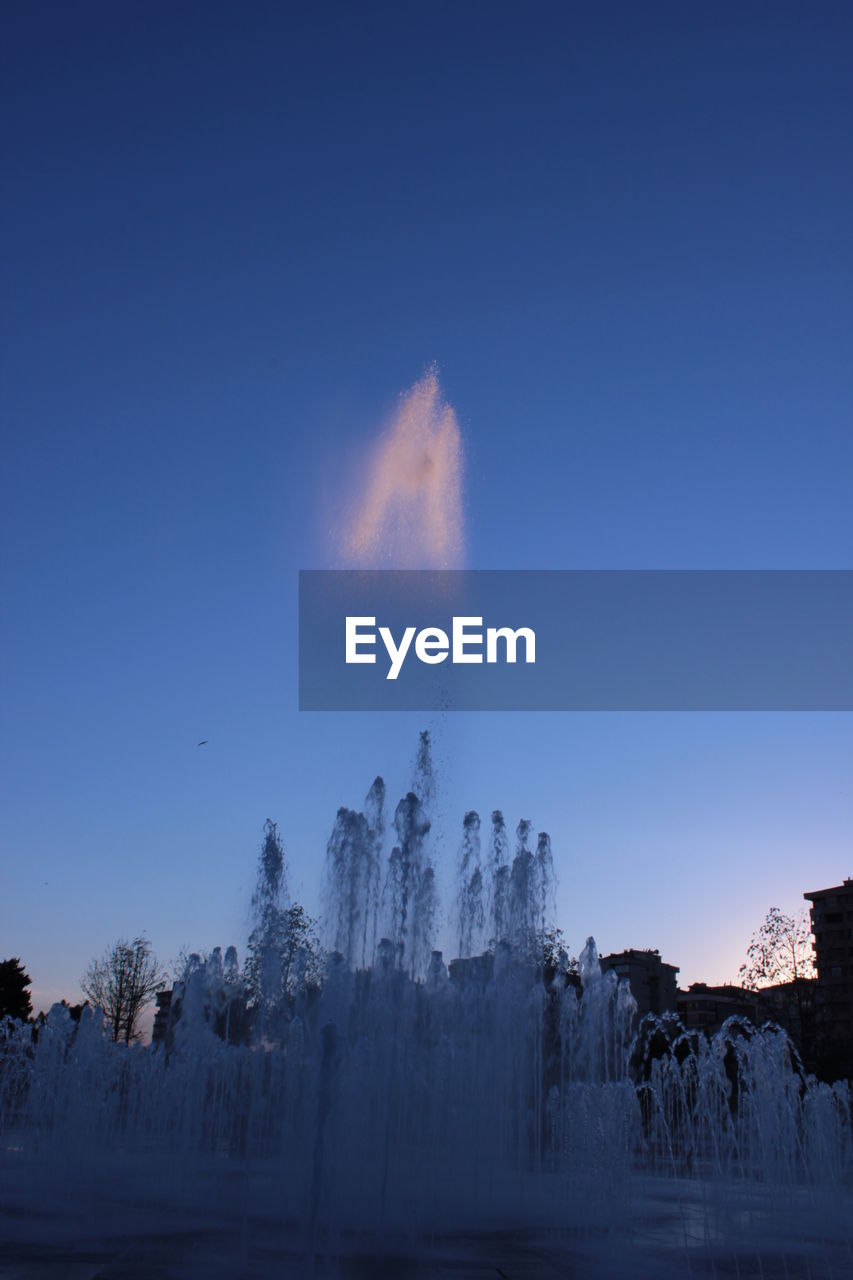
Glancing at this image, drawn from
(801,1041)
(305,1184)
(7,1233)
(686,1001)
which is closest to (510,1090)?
(305,1184)

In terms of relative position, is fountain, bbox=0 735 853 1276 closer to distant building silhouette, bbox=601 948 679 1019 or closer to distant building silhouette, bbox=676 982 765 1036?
distant building silhouette, bbox=601 948 679 1019

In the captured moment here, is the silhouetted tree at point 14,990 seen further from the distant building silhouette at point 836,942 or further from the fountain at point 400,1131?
the distant building silhouette at point 836,942

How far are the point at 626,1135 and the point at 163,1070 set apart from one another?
58.3 ft

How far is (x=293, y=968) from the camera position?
36.8 m

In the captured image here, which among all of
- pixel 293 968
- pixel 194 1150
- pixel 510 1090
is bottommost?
pixel 194 1150

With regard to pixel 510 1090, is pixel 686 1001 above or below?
above

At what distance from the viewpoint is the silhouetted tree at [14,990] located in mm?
55594

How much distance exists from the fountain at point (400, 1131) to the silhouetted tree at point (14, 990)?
17884 millimetres

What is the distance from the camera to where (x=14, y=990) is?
56594 mm

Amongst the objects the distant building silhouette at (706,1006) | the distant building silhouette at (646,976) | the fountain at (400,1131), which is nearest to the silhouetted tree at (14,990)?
the fountain at (400,1131)

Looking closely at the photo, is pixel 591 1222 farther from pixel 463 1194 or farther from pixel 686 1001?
pixel 686 1001

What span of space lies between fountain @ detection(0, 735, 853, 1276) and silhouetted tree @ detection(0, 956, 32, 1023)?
17.9 meters

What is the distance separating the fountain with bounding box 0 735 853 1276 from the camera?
1344 centimetres

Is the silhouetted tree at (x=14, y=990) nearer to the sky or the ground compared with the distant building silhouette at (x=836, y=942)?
nearer to the ground
